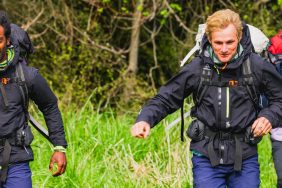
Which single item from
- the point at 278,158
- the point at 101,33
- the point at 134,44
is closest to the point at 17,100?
the point at 278,158

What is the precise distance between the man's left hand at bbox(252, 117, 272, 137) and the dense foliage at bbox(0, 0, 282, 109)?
5767 millimetres

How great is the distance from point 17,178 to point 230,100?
51.5 inches

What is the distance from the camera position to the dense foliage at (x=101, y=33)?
9.88 metres

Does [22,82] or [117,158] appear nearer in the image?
[22,82]

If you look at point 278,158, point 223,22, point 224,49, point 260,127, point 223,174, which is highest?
point 223,22

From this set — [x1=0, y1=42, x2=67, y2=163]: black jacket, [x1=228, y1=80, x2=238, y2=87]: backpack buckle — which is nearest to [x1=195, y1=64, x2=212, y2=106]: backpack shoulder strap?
[x1=228, y1=80, x2=238, y2=87]: backpack buckle

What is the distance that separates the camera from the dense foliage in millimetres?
9875

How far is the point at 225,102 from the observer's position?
12.9ft

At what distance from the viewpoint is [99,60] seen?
10.2m

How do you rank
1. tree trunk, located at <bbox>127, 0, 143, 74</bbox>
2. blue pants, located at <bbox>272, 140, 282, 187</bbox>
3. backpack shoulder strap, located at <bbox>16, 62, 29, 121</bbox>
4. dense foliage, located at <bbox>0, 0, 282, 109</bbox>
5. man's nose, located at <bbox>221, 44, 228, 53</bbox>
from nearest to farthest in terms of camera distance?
1. man's nose, located at <bbox>221, 44, 228, 53</bbox>
2. backpack shoulder strap, located at <bbox>16, 62, 29, 121</bbox>
3. blue pants, located at <bbox>272, 140, 282, 187</bbox>
4. dense foliage, located at <bbox>0, 0, 282, 109</bbox>
5. tree trunk, located at <bbox>127, 0, 143, 74</bbox>

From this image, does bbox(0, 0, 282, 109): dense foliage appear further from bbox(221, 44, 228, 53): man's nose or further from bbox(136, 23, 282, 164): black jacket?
bbox(221, 44, 228, 53): man's nose

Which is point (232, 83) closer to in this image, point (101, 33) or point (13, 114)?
point (13, 114)

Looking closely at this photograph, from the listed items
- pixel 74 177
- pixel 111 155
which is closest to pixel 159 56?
pixel 111 155

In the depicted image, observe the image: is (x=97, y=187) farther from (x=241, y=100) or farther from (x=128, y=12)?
(x=128, y=12)
